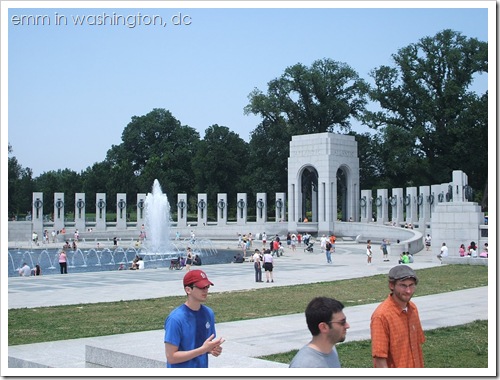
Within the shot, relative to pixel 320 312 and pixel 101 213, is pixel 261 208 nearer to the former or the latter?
pixel 101 213

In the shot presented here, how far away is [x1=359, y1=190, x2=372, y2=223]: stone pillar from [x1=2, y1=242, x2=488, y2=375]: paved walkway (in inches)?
804

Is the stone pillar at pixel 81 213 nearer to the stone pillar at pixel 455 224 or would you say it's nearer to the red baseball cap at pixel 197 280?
the stone pillar at pixel 455 224

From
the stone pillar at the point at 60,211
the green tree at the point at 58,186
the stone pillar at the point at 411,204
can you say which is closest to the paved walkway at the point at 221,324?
the stone pillar at the point at 411,204

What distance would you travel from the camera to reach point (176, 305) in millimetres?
15836

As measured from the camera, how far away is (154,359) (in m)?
7.58

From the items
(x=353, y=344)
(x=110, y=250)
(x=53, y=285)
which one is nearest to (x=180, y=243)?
(x=110, y=250)

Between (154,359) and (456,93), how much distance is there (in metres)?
52.6

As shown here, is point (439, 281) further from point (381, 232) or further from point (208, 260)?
point (381, 232)

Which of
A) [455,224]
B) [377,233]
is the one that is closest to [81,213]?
[377,233]

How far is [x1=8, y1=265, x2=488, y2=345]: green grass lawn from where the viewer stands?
12.1m

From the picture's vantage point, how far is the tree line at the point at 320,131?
57.3 meters

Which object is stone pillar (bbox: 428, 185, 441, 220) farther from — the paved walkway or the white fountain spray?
the white fountain spray

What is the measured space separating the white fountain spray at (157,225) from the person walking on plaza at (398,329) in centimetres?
3897

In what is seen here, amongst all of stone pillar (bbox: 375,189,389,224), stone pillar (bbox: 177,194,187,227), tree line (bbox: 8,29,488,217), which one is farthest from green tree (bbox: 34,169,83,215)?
stone pillar (bbox: 375,189,389,224)
